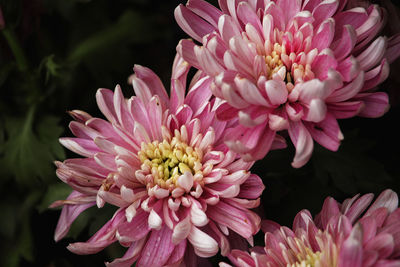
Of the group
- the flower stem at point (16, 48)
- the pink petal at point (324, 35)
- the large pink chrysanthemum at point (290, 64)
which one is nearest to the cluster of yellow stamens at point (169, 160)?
the large pink chrysanthemum at point (290, 64)

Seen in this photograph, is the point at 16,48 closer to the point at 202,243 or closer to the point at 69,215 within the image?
the point at 69,215

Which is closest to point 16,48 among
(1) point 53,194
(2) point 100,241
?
(1) point 53,194

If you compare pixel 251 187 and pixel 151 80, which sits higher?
pixel 151 80

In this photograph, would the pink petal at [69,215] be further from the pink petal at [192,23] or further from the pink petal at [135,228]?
the pink petal at [192,23]

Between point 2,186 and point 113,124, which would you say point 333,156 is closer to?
point 113,124

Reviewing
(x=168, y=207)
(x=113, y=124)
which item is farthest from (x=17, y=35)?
(x=168, y=207)
